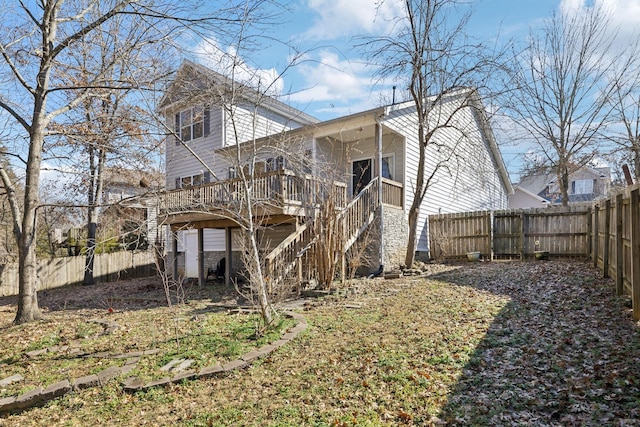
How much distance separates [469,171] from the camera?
16484 millimetres

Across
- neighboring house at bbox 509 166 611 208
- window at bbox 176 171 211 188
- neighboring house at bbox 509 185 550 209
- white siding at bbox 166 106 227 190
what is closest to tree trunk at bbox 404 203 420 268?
white siding at bbox 166 106 227 190

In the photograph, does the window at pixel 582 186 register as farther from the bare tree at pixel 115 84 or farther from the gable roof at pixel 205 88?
the bare tree at pixel 115 84

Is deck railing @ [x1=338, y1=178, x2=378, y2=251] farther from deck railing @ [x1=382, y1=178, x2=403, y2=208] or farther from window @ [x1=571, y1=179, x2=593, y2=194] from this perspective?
window @ [x1=571, y1=179, x2=593, y2=194]

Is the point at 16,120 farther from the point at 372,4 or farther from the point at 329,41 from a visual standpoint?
the point at 372,4

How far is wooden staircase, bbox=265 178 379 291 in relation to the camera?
322 inches

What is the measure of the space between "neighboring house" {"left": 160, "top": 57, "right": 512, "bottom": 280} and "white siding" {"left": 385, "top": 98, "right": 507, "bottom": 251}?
48mm

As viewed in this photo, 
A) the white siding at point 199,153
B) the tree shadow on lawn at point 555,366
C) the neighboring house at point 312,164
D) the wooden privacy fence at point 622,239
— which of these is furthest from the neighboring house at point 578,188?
the tree shadow on lawn at point 555,366

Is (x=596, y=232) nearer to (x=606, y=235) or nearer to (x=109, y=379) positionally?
(x=606, y=235)

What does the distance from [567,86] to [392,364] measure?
14.7 metres

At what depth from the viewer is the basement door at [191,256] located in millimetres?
15562

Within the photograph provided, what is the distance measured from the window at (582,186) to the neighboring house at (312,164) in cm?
1738

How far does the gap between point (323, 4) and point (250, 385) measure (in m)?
6.55

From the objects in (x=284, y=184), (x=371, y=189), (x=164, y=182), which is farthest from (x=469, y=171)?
(x=164, y=182)

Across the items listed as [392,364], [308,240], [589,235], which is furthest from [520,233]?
[392,364]
